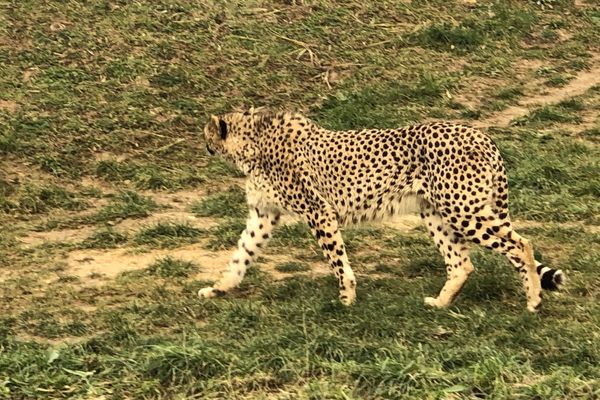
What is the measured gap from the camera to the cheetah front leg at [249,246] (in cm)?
579

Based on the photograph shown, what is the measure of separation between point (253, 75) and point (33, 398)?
721 centimetres

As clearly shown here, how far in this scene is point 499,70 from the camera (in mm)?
11406

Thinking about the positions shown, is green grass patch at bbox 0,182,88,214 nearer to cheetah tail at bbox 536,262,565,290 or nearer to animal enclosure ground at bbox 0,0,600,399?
animal enclosure ground at bbox 0,0,600,399

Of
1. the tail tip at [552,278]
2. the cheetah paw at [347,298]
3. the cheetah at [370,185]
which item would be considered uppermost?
the cheetah at [370,185]

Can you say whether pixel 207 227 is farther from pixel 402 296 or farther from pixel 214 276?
pixel 402 296

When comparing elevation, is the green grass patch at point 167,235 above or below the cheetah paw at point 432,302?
below

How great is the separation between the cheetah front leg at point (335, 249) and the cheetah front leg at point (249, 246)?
1.40ft

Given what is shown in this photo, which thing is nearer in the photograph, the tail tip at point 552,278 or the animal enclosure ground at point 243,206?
the animal enclosure ground at point 243,206

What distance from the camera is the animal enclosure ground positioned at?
12.9 ft

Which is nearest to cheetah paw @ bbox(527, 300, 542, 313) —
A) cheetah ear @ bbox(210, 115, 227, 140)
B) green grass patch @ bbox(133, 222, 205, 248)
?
cheetah ear @ bbox(210, 115, 227, 140)

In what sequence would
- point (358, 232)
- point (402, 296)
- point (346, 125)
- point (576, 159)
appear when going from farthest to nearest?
point (346, 125) < point (576, 159) < point (358, 232) < point (402, 296)

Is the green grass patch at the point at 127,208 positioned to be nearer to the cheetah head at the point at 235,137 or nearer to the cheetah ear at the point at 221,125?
the cheetah head at the point at 235,137

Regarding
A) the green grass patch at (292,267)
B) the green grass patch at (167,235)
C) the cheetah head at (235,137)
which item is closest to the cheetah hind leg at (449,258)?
the green grass patch at (292,267)

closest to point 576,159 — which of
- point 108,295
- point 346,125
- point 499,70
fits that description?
point 346,125
